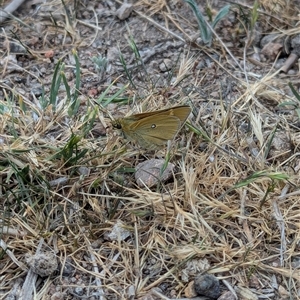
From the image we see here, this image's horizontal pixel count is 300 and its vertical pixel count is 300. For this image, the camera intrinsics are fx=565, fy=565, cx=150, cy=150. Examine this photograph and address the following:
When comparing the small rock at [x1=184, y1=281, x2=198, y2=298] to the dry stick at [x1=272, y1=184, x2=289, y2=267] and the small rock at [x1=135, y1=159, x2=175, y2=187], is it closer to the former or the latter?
the dry stick at [x1=272, y1=184, x2=289, y2=267]

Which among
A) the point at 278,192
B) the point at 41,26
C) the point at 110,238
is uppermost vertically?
the point at 41,26

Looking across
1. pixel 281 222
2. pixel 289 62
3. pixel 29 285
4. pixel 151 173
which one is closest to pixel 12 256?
pixel 29 285

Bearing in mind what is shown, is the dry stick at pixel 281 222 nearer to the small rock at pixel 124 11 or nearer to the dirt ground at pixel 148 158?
the dirt ground at pixel 148 158

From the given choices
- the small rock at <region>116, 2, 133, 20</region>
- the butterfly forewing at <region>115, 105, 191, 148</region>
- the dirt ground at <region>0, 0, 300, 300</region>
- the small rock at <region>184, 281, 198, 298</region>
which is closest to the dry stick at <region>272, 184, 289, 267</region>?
the dirt ground at <region>0, 0, 300, 300</region>

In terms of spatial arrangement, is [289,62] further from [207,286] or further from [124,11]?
[207,286]

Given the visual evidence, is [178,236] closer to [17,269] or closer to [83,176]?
[83,176]

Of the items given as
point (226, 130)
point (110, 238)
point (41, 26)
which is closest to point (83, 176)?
point (110, 238)
